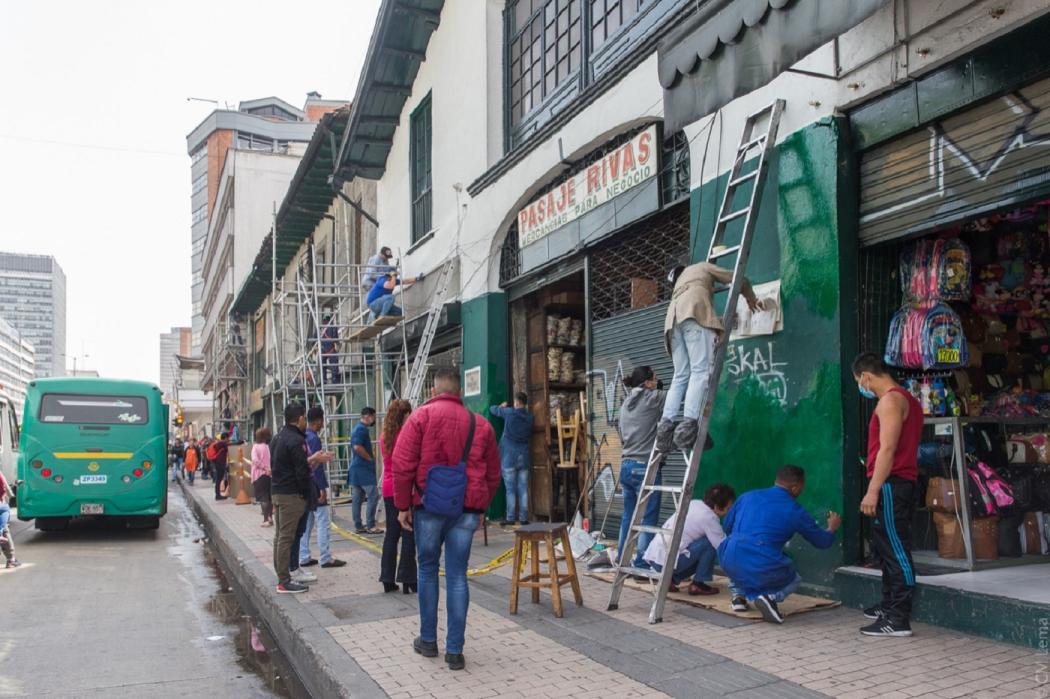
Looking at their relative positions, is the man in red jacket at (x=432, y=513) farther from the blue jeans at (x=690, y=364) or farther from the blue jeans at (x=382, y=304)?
the blue jeans at (x=382, y=304)

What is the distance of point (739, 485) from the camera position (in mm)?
7004

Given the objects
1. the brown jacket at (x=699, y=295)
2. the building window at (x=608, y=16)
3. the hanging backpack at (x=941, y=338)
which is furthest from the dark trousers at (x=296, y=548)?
the building window at (x=608, y=16)

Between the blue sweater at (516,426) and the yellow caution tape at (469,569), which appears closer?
the yellow caution tape at (469,569)

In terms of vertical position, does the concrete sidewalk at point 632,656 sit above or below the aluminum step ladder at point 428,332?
below

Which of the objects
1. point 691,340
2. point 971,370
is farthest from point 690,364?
point 971,370

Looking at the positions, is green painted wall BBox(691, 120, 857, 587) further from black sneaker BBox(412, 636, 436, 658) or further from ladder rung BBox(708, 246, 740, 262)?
black sneaker BBox(412, 636, 436, 658)

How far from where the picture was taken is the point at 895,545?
5227 mm

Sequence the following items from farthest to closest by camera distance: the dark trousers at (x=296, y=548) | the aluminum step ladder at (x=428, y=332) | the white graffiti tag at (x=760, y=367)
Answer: the aluminum step ladder at (x=428, y=332) → the dark trousers at (x=296, y=548) → the white graffiti tag at (x=760, y=367)

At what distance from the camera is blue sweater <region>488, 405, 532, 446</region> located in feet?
36.0

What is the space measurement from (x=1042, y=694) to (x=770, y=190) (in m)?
4.06

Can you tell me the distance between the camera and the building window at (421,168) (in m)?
15.3

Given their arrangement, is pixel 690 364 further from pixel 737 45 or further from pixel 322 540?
pixel 322 540

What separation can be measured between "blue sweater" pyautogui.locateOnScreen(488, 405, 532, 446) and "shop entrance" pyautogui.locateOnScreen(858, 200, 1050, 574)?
215 inches

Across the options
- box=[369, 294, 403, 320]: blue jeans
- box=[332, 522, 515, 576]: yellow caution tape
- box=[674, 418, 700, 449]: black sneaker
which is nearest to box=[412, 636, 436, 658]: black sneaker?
box=[332, 522, 515, 576]: yellow caution tape
